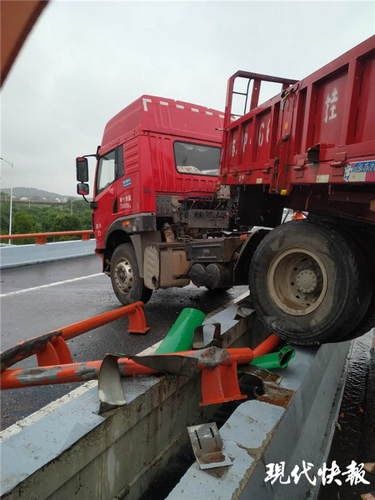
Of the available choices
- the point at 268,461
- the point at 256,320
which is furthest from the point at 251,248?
the point at 268,461

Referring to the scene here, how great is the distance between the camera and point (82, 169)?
675 cm

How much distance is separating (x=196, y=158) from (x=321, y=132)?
3460 millimetres

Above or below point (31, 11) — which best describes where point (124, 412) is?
below

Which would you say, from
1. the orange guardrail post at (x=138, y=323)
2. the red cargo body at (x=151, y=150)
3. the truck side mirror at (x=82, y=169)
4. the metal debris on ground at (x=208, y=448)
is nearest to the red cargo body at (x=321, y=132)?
the red cargo body at (x=151, y=150)

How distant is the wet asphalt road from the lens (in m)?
3.55

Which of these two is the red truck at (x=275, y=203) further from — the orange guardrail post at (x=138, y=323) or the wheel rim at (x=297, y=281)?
the orange guardrail post at (x=138, y=323)

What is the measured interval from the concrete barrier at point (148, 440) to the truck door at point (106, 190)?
13.0ft

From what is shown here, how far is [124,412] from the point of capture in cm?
213

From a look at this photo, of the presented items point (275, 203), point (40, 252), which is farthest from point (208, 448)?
point (40, 252)

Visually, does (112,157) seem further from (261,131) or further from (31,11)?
(31,11)

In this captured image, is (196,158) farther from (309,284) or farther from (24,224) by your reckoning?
(24,224)

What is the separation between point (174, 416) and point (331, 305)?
141 cm

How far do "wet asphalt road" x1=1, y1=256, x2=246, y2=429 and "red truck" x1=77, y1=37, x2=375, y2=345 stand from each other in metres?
0.77

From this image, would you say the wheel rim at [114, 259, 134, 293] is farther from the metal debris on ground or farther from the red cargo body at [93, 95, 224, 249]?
the metal debris on ground
